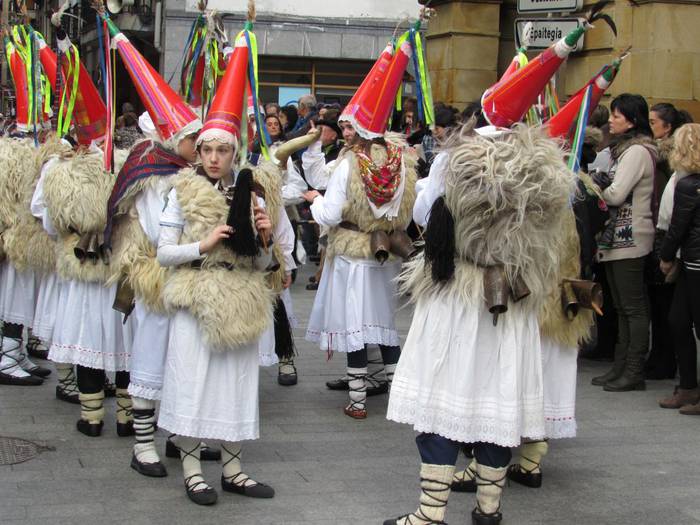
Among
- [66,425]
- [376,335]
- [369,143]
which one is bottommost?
[66,425]

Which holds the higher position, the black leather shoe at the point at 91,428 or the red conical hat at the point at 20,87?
the red conical hat at the point at 20,87

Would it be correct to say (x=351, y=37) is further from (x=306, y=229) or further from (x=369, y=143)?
(x=369, y=143)

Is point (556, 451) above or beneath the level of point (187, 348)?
beneath

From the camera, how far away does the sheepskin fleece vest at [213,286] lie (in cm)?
525

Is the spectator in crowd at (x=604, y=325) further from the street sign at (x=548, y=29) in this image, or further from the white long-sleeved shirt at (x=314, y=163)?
the white long-sleeved shirt at (x=314, y=163)

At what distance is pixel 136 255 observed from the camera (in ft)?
19.5

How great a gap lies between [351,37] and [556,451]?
18026mm

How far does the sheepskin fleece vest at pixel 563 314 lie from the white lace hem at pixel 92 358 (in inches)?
104

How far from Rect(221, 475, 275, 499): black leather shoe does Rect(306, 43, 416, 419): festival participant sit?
183 centimetres

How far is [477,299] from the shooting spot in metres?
4.79

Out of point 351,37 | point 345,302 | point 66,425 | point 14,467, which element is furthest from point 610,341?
point 351,37

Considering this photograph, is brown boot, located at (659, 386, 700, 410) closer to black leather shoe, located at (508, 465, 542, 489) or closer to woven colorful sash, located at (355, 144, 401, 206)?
black leather shoe, located at (508, 465, 542, 489)

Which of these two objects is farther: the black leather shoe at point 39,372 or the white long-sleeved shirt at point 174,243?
the black leather shoe at point 39,372

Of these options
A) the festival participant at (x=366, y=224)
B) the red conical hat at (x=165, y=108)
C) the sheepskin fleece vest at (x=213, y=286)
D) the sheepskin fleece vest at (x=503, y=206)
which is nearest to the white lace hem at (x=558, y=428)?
the sheepskin fleece vest at (x=503, y=206)
